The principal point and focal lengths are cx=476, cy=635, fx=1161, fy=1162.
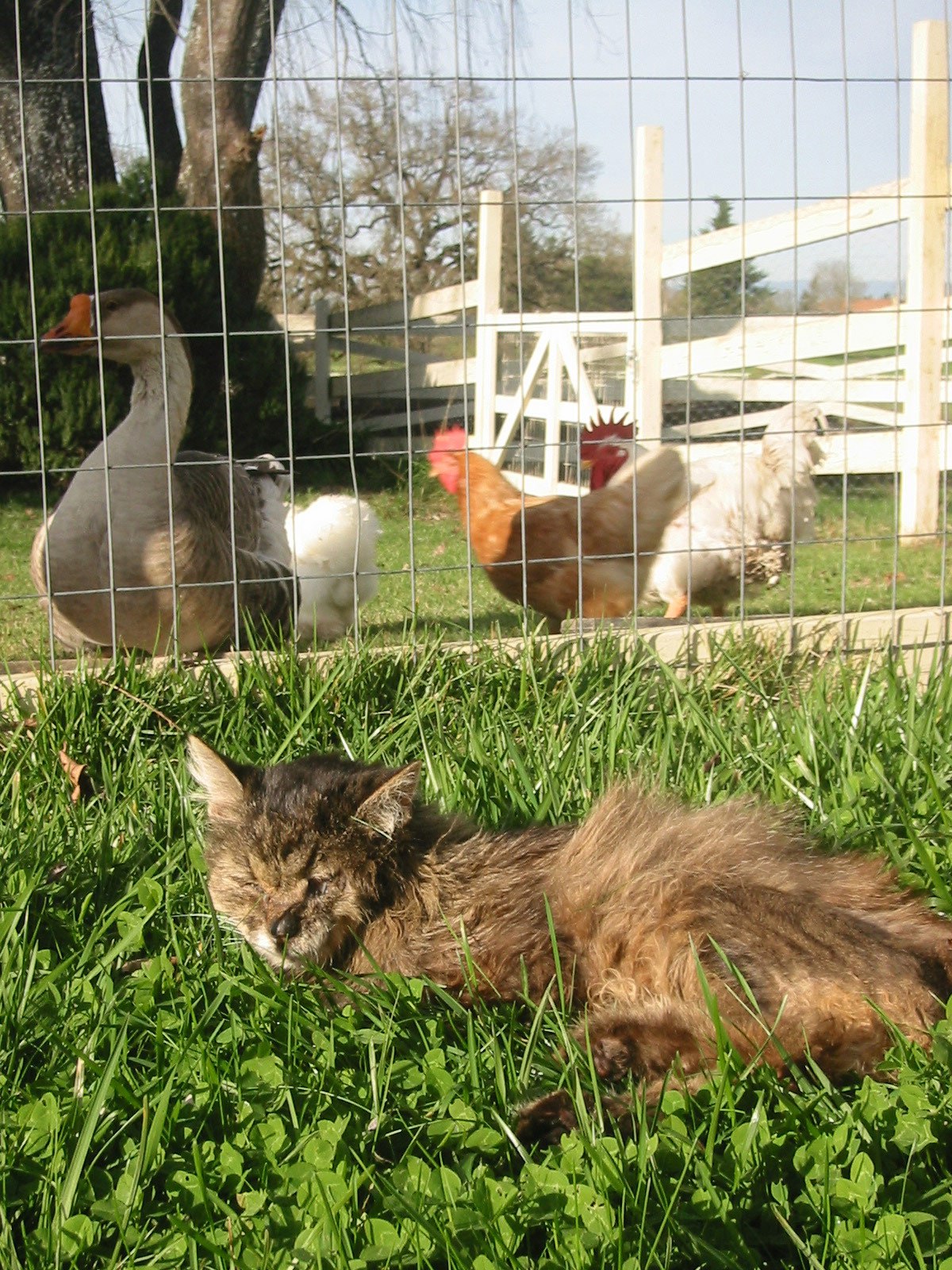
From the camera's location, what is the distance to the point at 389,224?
45.4ft

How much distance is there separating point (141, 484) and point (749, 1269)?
388 centimetres

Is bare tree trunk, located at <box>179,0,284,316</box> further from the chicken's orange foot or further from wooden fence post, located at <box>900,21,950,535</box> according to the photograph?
the chicken's orange foot

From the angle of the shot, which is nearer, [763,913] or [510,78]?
[763,913]

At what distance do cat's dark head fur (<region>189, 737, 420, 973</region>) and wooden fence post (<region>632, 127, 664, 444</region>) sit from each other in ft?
23.4

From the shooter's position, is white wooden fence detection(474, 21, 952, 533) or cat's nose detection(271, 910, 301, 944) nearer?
cat's nose detection(271, 910, 301, 944)

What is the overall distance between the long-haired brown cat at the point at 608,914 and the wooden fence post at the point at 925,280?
7.29 meters

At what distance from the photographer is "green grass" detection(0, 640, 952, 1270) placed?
5.16 ft

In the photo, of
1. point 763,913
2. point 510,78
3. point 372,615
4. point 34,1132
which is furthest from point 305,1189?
point 372,615

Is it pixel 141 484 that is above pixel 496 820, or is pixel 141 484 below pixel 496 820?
above

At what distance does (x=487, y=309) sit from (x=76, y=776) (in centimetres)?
966

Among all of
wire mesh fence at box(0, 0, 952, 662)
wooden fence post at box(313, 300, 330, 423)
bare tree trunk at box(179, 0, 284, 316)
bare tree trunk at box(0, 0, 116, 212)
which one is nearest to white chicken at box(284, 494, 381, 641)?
wire mesh fence at box(0, 0, 952, 662)

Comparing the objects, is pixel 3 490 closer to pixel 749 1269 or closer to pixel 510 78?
pixel 510 78

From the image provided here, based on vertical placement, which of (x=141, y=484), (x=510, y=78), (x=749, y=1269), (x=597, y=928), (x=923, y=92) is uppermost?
(x=923, y=92)

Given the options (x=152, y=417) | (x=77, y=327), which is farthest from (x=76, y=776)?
(x=77, y=327)
